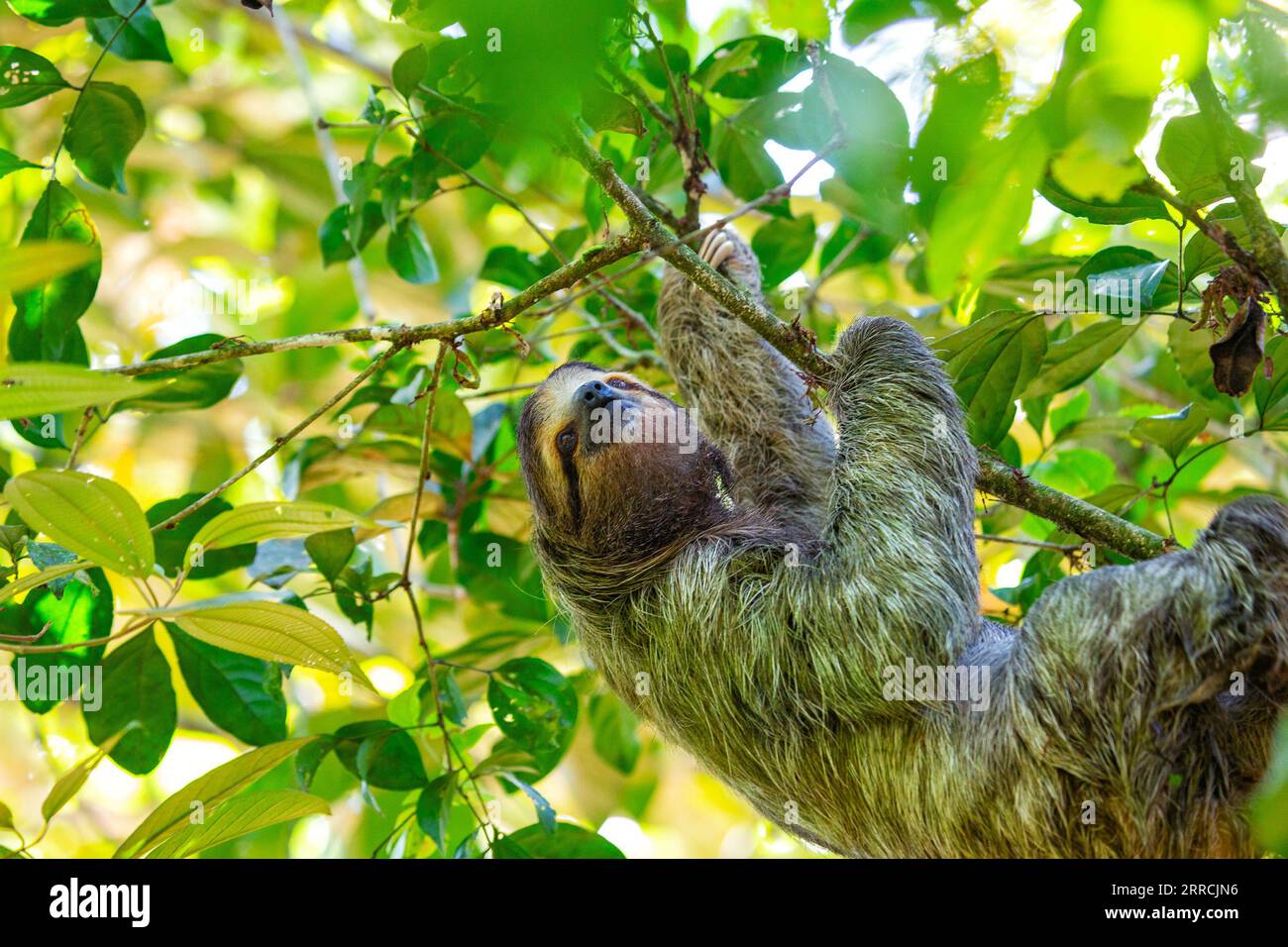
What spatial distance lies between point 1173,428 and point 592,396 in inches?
136

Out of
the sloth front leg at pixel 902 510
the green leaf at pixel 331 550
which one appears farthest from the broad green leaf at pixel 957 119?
the green leaf at pixel 331 550

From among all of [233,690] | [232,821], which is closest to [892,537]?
[232,821]

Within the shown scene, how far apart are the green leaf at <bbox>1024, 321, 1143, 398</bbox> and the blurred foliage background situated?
26 millimetres

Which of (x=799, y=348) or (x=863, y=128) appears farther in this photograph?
(x=799, y=348)

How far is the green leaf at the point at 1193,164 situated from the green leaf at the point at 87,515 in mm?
4265

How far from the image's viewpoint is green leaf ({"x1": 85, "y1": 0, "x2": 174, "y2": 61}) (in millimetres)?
6156

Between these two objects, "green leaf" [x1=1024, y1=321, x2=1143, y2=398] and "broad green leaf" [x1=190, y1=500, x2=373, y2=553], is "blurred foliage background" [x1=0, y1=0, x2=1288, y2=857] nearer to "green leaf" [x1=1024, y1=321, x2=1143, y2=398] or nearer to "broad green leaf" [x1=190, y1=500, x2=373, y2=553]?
"green leaf" [x1=1024, y1=321, x2=1143, y2=398]

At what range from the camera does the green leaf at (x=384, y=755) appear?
6.14 metres

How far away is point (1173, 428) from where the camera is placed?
6012mm

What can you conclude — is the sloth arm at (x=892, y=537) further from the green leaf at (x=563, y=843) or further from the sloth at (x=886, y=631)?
the green leaf at (x=563, y=843)

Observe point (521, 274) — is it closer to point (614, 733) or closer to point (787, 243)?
point (787, 243)

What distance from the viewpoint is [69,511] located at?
343 cm

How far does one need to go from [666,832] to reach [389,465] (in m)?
11.4

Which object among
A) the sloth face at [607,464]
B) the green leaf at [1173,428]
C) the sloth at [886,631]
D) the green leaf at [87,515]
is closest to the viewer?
the green leaf at [87,515]
